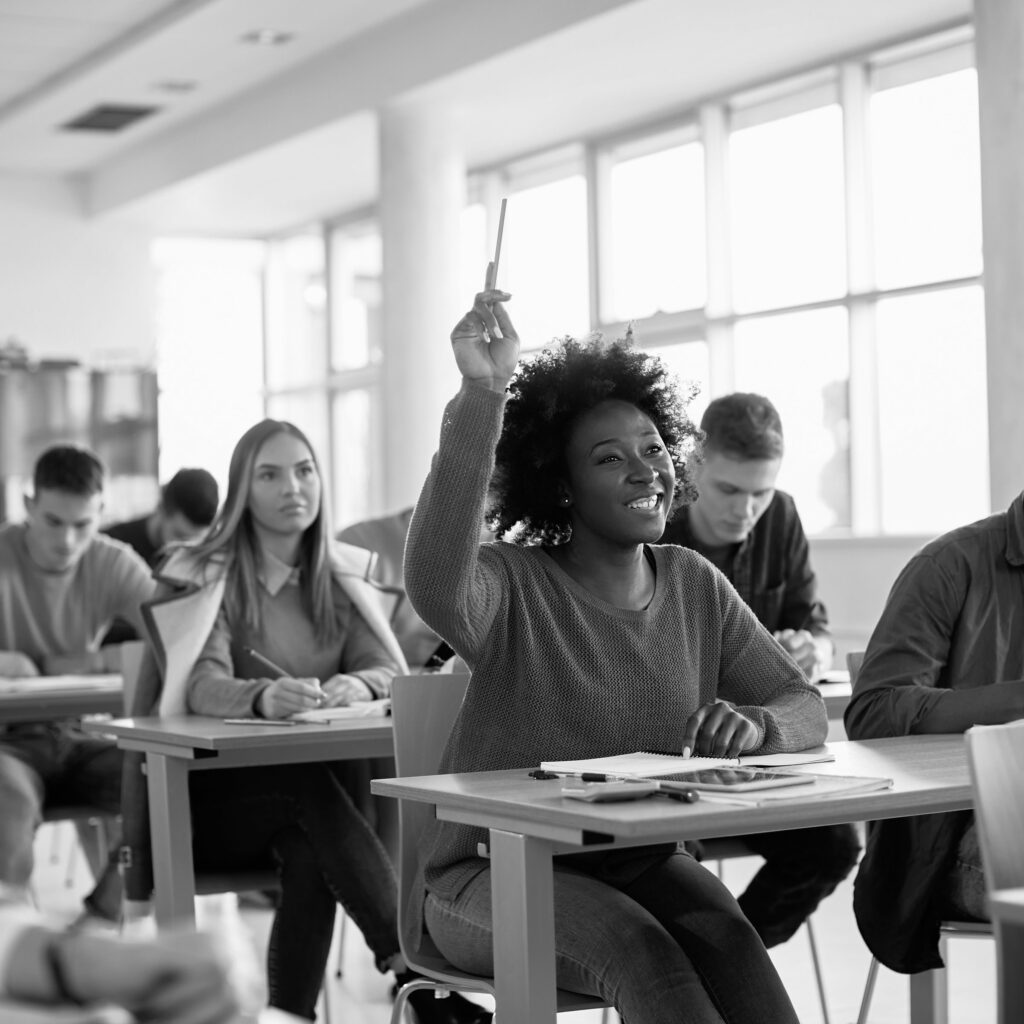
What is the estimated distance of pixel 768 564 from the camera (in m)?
3.84

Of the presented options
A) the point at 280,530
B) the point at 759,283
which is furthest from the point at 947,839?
the point at 759,283

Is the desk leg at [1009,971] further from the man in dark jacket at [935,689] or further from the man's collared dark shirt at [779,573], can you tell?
the man's collared dark shirt at [779,573]

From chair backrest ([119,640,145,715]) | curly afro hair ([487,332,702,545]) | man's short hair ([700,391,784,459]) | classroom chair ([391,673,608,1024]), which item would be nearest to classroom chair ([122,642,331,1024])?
chair backrest ([119,640,145,715])

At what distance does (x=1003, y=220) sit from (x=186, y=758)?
3448 millimetres

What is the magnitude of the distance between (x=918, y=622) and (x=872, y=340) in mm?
4756

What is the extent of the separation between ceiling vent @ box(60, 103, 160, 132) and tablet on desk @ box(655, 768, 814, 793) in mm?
7891

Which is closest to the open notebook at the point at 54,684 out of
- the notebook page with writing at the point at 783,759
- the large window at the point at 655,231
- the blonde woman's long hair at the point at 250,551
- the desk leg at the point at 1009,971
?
the blonde woman's long hair at the point at 250,551

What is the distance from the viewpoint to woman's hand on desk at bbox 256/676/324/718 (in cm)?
320

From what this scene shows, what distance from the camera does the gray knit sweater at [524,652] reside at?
82.8 inches

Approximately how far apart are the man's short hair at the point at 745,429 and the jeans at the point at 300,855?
112 centimetres

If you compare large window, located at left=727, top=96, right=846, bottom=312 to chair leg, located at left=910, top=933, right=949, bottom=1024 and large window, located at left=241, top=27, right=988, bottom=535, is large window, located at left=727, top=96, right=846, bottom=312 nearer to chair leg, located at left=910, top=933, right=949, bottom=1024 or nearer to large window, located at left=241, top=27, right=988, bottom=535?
large window, located at left=241, top=27, right=988, bottom=535

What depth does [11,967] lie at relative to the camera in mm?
940

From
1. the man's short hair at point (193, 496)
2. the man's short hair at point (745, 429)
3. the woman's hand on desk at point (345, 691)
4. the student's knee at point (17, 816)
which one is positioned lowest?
the student's knee at point (17, 816)

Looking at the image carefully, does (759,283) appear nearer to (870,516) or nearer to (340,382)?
(870,516)
